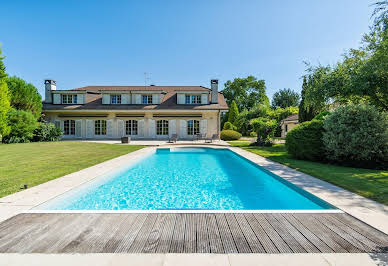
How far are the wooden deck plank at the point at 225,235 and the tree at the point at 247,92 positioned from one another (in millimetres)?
37931

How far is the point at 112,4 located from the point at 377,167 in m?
16.6

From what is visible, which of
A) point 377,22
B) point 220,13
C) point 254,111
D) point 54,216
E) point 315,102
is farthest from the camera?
point 254,111

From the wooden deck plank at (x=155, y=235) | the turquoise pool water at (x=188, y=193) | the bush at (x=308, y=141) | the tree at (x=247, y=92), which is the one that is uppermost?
the tree at (x=247, y=92)

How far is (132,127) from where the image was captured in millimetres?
21188

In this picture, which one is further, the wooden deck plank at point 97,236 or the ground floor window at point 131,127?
the ground floor window at point 131,127

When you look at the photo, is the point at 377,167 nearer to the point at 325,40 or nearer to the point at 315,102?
the point at 315,102

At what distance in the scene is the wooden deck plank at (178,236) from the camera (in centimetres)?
224

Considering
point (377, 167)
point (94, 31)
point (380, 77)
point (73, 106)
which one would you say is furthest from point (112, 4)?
point (377, 167)

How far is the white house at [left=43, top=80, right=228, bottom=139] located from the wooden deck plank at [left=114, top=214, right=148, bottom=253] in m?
17.6

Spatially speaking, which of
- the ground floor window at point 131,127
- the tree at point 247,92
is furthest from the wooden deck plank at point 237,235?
the tree at point 247,92

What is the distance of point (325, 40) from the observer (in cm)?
1265

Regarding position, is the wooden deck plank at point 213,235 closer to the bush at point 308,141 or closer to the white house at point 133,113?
the bush at point 308,141

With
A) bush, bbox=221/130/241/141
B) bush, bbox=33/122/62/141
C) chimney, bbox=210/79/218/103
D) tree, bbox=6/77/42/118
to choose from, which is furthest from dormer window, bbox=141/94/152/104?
tree, bbox=6/77/42/118

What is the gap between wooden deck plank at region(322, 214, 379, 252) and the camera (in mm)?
2282
